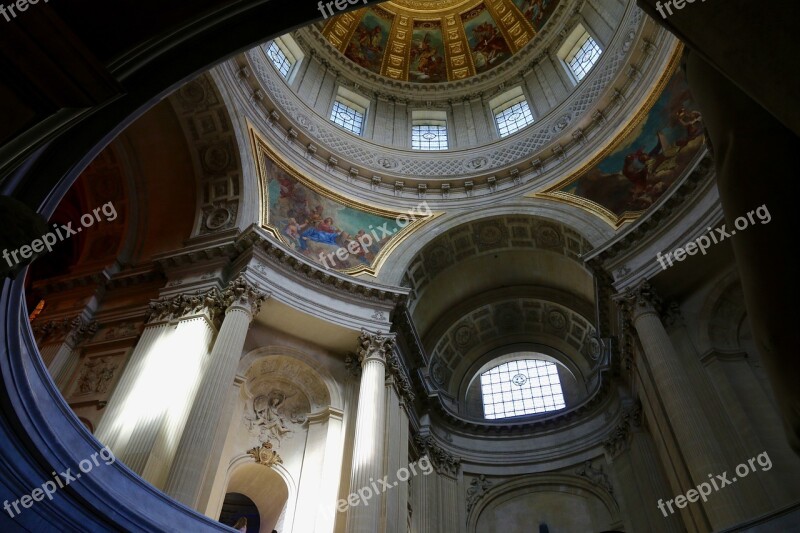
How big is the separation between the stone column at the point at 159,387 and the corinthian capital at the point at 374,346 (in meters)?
3.58

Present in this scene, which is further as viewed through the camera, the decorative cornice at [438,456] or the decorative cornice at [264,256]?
the decorative cornice at [438,456]

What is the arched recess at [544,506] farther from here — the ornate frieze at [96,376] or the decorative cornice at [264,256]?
the ornate frieze at [96,376]

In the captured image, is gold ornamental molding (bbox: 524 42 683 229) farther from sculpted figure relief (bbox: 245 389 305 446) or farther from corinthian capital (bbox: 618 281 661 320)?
sculpted figure relief (bbox: 245 389 305 446)

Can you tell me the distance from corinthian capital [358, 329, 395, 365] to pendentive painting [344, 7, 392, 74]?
45.4ft

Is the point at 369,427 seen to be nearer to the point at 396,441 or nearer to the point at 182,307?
the point at 396,441

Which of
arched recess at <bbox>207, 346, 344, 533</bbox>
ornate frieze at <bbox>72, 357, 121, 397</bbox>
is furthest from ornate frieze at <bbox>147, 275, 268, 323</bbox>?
arched recess at <bbox>207, 346, 344, 533</bbox>

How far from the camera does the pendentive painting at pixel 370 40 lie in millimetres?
23197

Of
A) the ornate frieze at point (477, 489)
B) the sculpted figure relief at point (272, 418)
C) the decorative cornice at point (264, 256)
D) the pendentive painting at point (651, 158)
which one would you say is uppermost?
the pendentive painting at point (651, 158)

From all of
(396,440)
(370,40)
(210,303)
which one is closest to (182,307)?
(210,303)

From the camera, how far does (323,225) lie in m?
15.9

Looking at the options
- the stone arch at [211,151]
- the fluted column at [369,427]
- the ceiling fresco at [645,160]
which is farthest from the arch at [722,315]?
the stone arch at [211,151]

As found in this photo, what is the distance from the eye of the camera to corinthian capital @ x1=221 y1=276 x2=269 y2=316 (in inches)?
467

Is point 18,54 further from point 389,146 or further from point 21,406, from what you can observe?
point 389,146

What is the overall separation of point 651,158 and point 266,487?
12.5 metres
